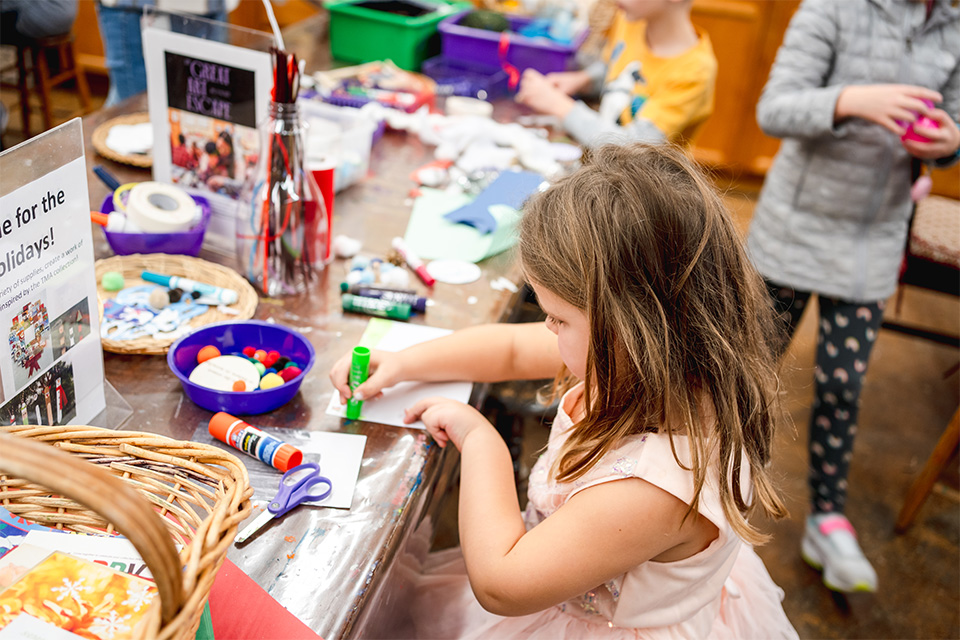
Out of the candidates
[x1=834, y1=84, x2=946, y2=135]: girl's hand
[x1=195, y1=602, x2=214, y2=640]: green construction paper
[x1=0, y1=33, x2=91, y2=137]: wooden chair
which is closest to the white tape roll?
[x1=195, y1=602, x2=214, y2=640]: green construction paper

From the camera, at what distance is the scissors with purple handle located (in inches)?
29.8

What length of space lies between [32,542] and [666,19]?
6.04 feet

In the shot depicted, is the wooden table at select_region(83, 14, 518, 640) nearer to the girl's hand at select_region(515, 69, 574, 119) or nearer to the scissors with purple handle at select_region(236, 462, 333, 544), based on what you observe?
the scissors with purple handle at select_region(236, 462, 333, 544)

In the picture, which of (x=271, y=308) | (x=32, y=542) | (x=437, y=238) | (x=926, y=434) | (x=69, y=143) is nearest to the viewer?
(x=32, y=542)

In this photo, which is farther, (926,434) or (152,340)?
(926,434)

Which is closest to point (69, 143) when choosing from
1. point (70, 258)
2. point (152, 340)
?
point (70, 258)

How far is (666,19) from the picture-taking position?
1.96 meters

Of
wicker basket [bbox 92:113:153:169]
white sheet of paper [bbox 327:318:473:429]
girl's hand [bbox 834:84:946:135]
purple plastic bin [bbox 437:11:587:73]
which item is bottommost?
white sheet of paper [bbox 327:318:473:429]

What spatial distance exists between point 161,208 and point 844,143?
1.32 metres

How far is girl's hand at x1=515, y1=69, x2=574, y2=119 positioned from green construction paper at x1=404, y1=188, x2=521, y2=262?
1.99 feet

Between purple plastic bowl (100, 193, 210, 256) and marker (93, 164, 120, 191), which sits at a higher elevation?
marker (93, 164, 120, 191)

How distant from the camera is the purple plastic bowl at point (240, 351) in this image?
0.89 metres

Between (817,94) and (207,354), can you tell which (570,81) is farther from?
(207,354)

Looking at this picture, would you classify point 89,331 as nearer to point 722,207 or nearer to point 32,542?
point 32,542
